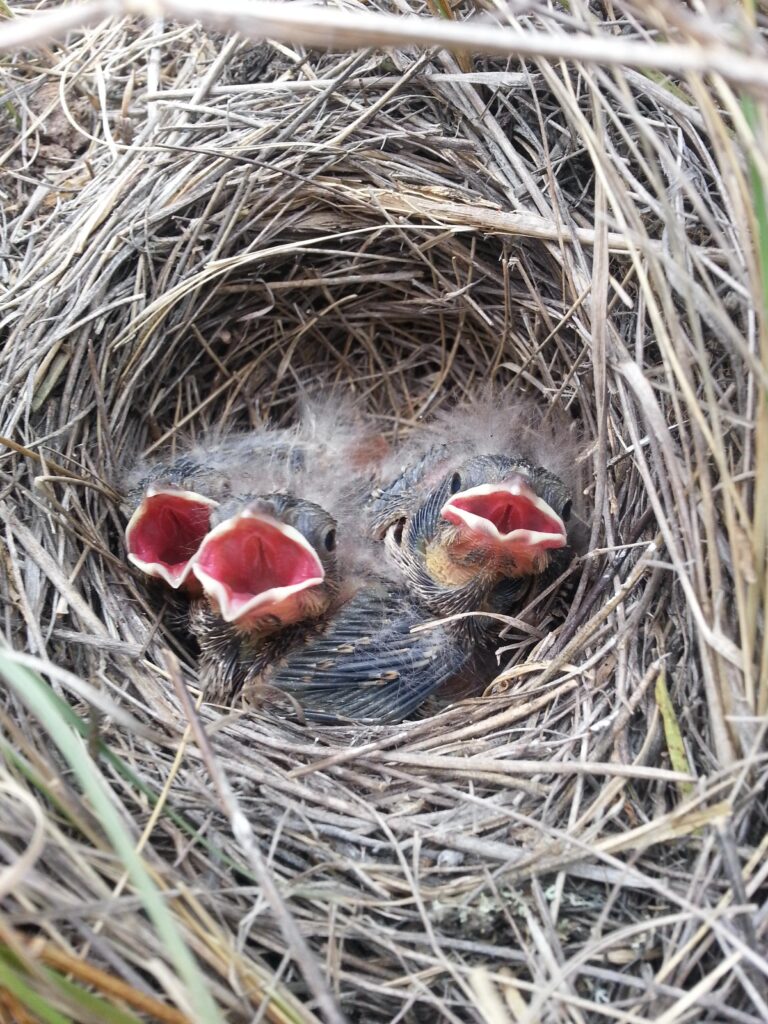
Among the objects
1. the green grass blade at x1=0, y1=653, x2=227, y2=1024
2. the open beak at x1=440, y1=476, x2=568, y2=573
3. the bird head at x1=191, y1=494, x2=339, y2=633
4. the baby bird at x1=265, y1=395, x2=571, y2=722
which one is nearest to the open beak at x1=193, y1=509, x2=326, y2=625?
the bird head at x1=191, y1=494, x2=339, y2=633

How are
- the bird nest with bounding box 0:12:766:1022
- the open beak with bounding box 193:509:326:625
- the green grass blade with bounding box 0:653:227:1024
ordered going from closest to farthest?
the green grass blade with bounding box 0:653:227:1024 < the bird nest with bounding box 0:12:766:1022 < the open beak with bounding box 193:509:326:625

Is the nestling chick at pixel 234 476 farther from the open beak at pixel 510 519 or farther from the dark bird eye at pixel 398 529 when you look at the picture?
the open beak at pixel 510 519

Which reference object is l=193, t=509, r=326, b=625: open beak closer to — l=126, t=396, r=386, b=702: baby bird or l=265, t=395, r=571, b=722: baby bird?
l=126, t=396, r=386, b=702: baby bird

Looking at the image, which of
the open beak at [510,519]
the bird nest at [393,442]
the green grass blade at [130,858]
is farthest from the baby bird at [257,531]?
the green grass blade at [130,858]

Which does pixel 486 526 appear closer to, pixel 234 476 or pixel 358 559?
pixel 358 559

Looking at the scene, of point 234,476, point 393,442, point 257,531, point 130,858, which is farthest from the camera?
point 393,442

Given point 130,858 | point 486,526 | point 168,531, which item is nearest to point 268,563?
point 168,531

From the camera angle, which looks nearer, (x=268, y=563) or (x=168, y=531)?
(x=268, y=563)
